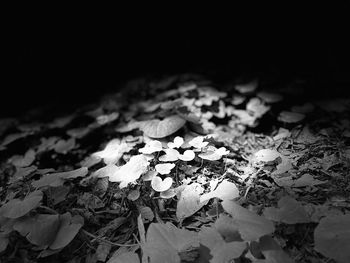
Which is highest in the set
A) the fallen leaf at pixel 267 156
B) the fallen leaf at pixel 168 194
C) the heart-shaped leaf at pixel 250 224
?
the heart-shaped leaf at pixel 250 224

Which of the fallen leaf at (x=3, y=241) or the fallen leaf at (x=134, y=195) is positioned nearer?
the fallen leaf at (x=3, y=241)

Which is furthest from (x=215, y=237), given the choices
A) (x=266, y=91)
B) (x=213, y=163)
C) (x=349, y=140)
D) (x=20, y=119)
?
(x=20, y=119)

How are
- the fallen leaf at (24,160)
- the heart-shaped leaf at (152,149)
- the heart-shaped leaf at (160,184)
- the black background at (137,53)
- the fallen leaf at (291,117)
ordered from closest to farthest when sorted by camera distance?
the heart-shaped leaf at (160,184), the heart-shaped leaf at (152,149), the fallen leaf at (291,117), the fallen leaf at (24,160), the black background at (137,53)

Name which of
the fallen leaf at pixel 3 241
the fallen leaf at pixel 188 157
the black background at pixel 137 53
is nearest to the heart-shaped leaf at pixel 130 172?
the fallen leaf at pixel 188 157

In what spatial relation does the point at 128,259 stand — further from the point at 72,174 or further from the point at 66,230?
the point at 72,174

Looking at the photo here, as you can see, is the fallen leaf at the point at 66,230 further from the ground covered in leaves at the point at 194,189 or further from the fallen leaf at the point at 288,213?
the fallen leaf at the point at 288,213

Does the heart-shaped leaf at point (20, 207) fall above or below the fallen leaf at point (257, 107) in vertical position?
above

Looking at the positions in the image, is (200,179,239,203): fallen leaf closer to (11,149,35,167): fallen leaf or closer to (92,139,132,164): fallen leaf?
(92,139,132,164): fallen leaf
